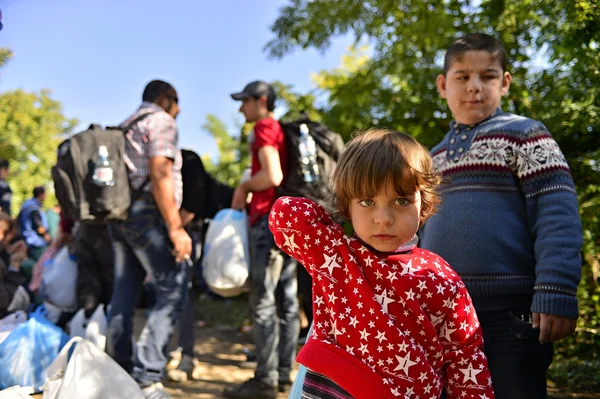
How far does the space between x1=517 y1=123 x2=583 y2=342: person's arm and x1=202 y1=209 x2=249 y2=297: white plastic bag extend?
224cm

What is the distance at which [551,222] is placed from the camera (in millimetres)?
1908

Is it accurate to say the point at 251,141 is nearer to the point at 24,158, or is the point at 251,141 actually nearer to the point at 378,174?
the point at 378,174

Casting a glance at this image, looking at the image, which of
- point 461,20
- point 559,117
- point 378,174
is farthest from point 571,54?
point 378,174

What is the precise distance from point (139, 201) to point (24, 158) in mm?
23674


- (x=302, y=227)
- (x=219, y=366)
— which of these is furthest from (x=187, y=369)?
(x=302, y=227)

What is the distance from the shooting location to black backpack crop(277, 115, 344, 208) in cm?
396

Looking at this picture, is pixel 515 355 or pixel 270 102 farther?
pixel 270 102

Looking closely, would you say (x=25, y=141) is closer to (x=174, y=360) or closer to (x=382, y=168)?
(x=174, y=360)

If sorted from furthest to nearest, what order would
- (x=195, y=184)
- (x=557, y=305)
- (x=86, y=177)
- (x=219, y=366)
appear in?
1. (x=219, y=366)
2. (x=195, y=184)
3. (x=86, y=177)
4. (x=557, y=305)

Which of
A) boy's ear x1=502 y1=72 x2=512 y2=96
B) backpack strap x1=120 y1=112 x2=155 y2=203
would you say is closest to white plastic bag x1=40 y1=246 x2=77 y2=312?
backpack strap x1=120 y1=112 x2=155 y2=203

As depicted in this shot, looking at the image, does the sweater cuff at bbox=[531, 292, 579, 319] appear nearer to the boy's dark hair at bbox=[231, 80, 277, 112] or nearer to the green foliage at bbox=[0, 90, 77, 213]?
the boy's dark hair at bbox=[231, 80, 277, 112]

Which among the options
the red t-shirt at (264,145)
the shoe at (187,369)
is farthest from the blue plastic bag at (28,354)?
the red t-shirt at (264,145)

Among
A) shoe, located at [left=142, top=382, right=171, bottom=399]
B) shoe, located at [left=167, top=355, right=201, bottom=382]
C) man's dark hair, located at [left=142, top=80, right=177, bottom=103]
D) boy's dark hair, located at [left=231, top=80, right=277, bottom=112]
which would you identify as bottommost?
shoe, located at [left=167, top=355, right=201, bottom=382]

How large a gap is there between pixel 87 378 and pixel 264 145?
5.94 feet
